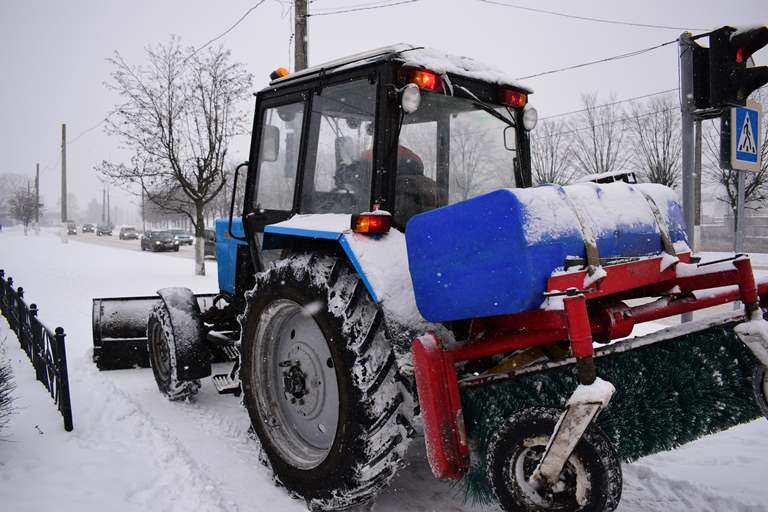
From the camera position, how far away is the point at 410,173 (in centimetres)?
315

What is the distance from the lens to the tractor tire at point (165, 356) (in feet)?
15.0

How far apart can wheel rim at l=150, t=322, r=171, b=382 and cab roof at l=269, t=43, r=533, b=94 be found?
2.68 meters

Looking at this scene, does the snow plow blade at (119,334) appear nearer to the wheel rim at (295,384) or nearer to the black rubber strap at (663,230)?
the wheel rim at (295,384)

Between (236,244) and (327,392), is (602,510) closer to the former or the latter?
(327,392)

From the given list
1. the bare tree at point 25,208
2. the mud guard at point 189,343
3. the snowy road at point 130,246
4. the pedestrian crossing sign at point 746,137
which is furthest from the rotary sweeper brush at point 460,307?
the bare tree at point 25,208

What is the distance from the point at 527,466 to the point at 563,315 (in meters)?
0.60

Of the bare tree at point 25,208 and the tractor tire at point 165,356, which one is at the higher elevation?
the bare tree at point 25,208

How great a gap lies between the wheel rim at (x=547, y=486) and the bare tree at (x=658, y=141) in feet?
77.1

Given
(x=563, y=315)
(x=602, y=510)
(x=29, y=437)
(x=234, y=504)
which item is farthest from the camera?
(x=29, y=437)

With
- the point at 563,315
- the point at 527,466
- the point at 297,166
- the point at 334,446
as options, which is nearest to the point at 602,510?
the point at 527,466

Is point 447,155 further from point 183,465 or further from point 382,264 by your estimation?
point 183,465

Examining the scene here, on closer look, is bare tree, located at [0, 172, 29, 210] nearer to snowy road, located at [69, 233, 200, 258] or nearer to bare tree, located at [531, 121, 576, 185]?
snowy road, located at [69, 233, 200, 258]

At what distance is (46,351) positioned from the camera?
4969 millimetres

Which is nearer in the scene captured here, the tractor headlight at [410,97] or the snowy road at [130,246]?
the tractor headlight at [410,97]
